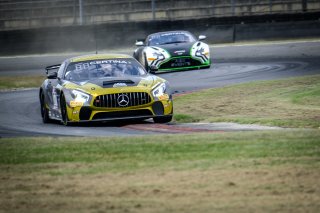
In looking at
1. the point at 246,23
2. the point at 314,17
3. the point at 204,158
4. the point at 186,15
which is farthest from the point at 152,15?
the point at 204,158

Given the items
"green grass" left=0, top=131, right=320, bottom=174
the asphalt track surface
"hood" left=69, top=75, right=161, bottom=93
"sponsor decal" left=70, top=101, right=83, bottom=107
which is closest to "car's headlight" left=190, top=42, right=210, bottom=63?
the asphalt track surface

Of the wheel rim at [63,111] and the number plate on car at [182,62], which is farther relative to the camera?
the number plate on car at [182,62]

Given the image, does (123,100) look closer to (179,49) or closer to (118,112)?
(118,112)

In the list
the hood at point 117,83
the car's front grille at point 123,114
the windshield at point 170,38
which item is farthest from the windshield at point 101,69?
the windshield at point 170,38

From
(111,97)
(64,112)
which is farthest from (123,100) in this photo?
(64,112)

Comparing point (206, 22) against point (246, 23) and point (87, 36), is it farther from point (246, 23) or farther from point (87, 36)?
point (87, 36)

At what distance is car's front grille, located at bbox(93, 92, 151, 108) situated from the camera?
15.9 m

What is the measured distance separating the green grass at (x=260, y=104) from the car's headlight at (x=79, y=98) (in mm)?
1728

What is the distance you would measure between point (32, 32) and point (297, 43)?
1059 cm

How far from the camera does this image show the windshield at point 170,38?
2844cm

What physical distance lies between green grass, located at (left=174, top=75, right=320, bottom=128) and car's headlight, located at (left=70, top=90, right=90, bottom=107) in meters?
1.73

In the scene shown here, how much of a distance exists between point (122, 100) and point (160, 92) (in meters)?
0.68

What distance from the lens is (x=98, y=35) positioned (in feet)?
126

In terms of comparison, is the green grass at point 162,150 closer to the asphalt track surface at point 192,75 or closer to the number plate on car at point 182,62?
the asphalt track surface at point 192,75
